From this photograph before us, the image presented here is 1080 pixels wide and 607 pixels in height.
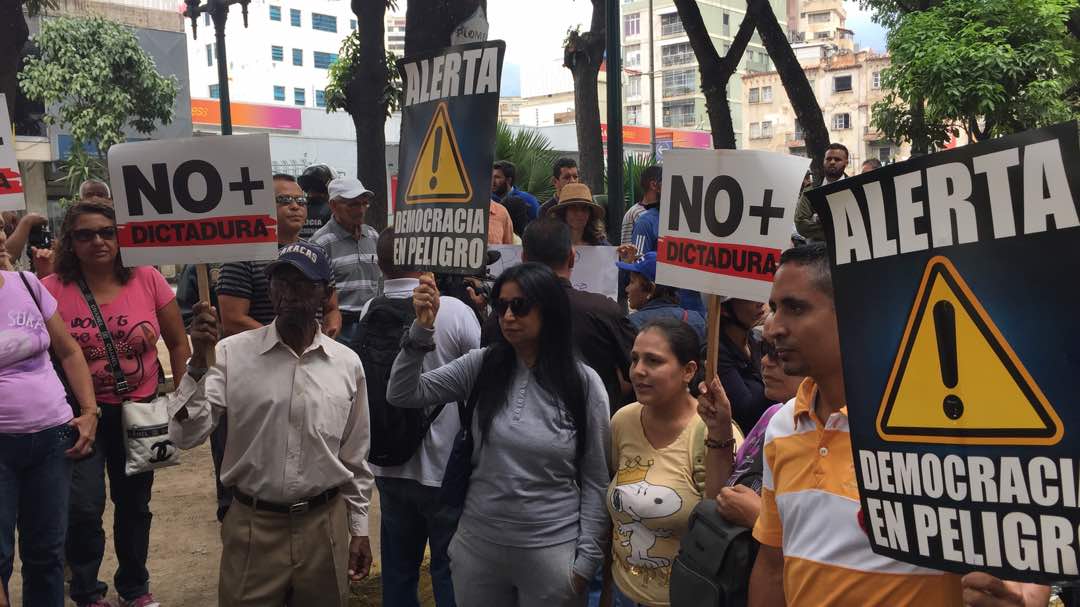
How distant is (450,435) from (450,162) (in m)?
1.19

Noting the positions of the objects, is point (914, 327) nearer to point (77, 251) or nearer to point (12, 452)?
point (12, 452)

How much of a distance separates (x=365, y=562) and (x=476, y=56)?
2102mm

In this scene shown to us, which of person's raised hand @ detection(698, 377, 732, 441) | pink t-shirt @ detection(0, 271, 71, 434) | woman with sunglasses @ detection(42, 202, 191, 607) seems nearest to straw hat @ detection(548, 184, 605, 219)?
woman with sunglasses @ detection(42, 202, 191, 607)

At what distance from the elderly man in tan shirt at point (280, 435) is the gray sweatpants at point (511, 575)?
1.56 feet

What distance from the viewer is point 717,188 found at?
3770 mm

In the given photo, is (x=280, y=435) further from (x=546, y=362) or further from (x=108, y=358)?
(x=108, y=358)

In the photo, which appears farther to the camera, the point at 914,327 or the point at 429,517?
the point at 429,517

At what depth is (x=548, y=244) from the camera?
4.86 metres

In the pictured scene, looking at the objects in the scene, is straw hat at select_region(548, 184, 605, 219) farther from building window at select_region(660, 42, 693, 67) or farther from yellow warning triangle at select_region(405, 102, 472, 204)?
building window at select_region(660, 42, 693, 67)

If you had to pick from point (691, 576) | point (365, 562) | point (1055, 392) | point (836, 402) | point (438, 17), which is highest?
point (438, 17)

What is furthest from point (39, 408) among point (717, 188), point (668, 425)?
point (717, 188)

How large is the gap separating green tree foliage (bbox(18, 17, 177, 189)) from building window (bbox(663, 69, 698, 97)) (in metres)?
64.8

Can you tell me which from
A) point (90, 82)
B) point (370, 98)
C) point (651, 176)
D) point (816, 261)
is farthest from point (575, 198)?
point (90, 82)

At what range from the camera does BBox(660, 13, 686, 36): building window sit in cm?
9275
